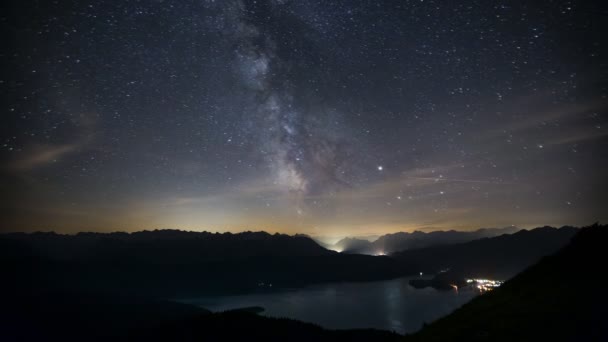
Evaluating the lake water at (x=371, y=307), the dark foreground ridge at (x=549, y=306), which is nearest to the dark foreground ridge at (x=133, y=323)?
the dark foreground ridge at (x=549, y=306)

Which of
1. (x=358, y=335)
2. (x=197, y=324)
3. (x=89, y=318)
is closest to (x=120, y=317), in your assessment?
(x=89, y=318)

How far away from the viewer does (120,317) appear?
117438 millimetres

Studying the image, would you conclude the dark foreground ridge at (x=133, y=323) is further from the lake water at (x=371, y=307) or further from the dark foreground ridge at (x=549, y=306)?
the lake water at (x=371, y=307)

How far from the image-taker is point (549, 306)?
14.9m

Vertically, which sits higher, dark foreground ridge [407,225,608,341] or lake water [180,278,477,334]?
dark foreground ridge [407,225,608,341]

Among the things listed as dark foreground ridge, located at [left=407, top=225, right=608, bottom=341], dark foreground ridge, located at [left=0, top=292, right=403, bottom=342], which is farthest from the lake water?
dark foreground ridge, located at [left=407, top=225, right=608, bottom=341]

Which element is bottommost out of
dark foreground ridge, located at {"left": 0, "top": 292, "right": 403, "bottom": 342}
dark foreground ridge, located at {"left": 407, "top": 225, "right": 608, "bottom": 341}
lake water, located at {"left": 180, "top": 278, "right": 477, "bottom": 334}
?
lake water, located at {"left": 180, "top": 278, "right": 477, "bottom": 334}

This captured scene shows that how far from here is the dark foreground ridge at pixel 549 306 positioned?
1317 centimetres

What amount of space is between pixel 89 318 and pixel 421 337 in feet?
448

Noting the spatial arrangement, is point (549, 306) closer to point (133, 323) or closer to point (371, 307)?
point (133, 323)

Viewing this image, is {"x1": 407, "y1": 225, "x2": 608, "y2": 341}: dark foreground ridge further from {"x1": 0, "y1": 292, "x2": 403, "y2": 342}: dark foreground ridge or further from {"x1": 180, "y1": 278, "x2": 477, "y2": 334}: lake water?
{"x1": 180, "y1": 278, "x2": 477, "y2": 334}: lake water

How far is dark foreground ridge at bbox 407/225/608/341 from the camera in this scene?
13.2 m

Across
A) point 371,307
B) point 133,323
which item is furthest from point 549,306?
point 371,307

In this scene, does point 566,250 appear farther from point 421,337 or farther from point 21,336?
point 21,336
